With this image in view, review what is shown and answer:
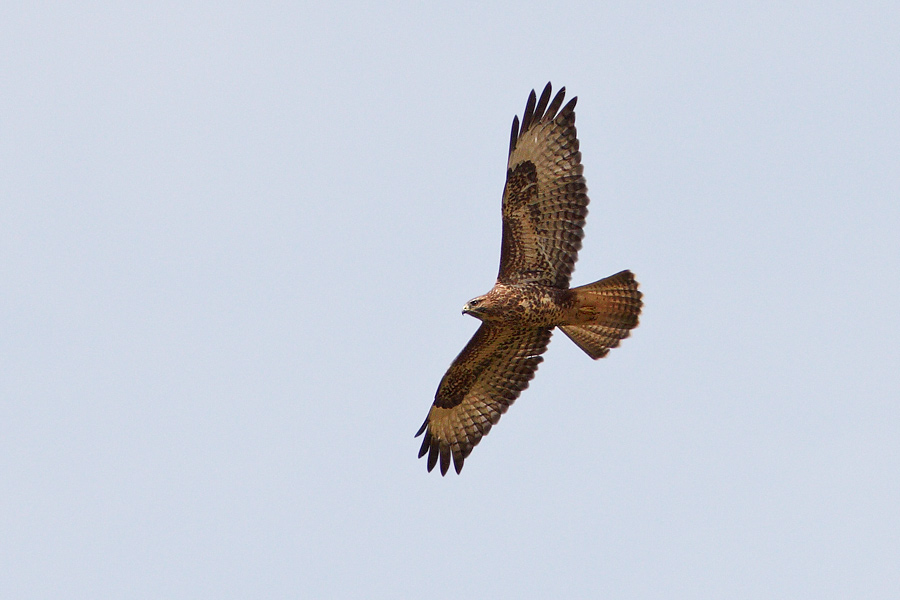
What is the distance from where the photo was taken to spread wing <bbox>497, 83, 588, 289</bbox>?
1532 centimetres

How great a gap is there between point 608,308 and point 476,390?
1959 mm

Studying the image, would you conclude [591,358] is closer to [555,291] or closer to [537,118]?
[555,291]

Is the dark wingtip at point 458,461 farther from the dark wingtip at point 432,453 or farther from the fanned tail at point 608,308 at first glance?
the fanned tail at point 608,308

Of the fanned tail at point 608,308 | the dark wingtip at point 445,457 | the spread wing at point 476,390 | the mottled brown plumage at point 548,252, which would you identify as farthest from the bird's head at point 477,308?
the dark wingtip at point 445,457

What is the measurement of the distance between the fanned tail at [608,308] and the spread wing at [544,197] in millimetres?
300

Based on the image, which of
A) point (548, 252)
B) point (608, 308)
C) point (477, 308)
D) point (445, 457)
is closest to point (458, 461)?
point (445, 457)

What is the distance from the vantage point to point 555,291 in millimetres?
15422

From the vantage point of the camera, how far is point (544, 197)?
15305mm

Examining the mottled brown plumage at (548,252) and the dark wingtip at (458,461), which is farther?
the dark wingtip at (458,461)

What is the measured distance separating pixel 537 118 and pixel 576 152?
0.54 m

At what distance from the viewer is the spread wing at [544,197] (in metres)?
15.3

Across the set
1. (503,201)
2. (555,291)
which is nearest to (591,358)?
(555,291)

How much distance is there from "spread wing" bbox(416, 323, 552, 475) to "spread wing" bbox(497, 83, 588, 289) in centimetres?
92

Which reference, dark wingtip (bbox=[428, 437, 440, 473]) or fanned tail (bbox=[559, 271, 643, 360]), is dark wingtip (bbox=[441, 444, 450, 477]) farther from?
fanned tail (bbox=[559, 271, 643, 360])
